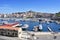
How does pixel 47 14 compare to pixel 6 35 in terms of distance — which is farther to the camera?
pixel 47 14

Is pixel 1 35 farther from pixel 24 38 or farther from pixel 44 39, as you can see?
pixel 44 39

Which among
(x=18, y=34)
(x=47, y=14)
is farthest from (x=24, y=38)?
(x=47, y=14)

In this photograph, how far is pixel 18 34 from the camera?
3738 cm

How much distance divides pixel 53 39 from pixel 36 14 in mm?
138132

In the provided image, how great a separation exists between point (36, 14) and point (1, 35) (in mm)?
138910

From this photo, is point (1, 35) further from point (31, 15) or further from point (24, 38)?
point (31, 15)

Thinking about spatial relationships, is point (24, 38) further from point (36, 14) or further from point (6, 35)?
A: point (36, 14)

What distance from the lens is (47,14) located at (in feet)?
589

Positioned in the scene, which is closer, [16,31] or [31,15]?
[16,31]

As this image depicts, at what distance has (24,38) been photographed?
37531 millimetres

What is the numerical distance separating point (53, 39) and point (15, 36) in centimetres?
724

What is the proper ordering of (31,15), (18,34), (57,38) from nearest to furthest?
(18,34), (57,38), (31,15)

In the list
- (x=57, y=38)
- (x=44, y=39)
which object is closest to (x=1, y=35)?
(x=44, y=39)

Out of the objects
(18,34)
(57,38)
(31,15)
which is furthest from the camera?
(31,15)
